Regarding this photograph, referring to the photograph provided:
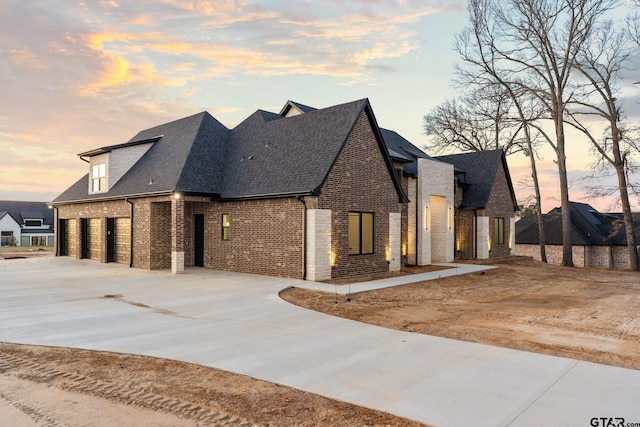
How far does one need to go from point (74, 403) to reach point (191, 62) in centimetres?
1886

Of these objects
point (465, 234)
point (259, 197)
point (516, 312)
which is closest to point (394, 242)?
point (259, 197)

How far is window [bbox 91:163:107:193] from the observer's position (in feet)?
73.4

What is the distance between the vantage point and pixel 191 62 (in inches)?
796

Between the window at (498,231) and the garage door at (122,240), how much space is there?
2337 centimetres

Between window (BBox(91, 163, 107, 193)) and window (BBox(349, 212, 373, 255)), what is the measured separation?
1463 cm

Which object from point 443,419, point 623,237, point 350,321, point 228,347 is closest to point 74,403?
Result: point 228,347

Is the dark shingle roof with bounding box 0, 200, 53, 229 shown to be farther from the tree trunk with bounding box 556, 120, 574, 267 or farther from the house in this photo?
the tree trunk with bounding box 556, 120, 574, 267

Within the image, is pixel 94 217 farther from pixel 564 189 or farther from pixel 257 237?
pixel 564 189

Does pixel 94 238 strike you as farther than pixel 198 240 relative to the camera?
Yes

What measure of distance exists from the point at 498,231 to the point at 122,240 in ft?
Answer: 80.8

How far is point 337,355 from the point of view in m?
6.43

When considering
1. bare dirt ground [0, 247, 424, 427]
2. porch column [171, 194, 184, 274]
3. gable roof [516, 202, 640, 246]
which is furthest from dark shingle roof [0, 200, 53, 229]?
bare dirt ground [0, 247, 424, 427]

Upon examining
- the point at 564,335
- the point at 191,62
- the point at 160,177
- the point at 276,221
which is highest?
the point at 191,62

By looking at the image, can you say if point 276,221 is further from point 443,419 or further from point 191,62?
point 443,419
